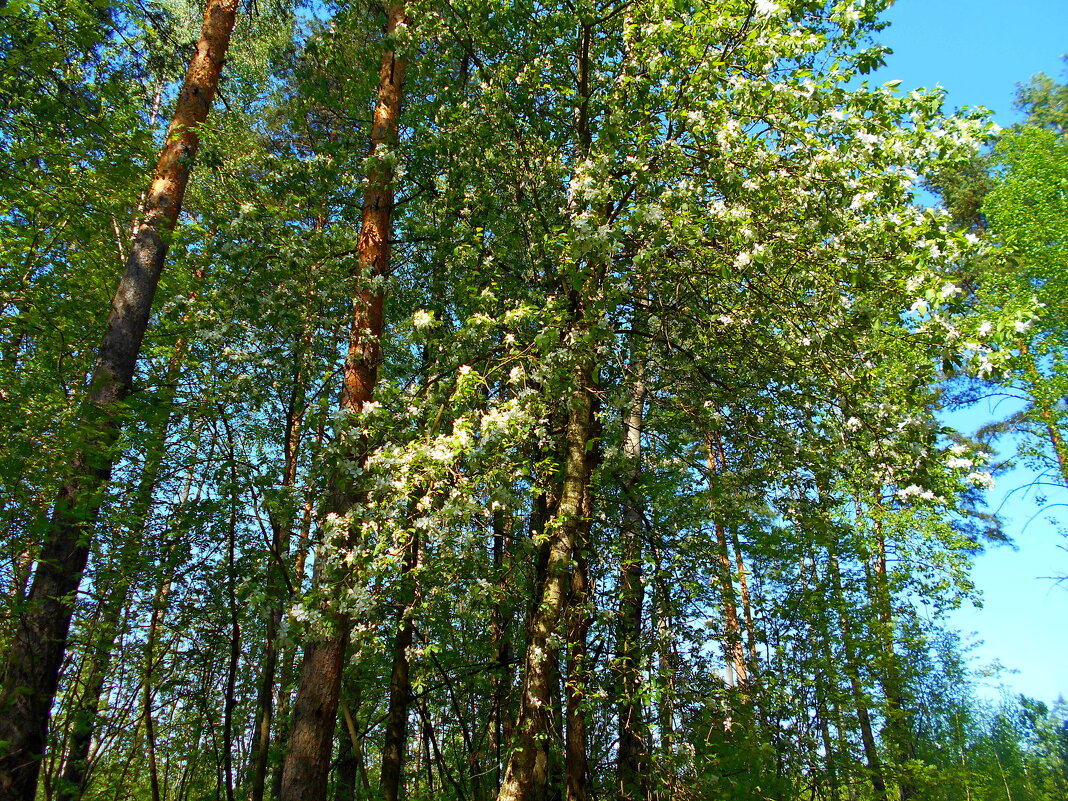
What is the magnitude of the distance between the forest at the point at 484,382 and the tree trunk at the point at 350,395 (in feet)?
0.11

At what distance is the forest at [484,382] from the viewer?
469cm

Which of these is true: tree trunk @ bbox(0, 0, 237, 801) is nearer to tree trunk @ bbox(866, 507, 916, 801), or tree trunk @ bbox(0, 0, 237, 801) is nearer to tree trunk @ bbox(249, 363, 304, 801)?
tree trunk @ bbox(249, 363, 304, 801)

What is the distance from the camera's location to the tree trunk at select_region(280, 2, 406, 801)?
5.16m

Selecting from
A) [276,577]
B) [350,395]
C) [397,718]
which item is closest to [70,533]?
[276,577]

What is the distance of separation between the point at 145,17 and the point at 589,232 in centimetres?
801

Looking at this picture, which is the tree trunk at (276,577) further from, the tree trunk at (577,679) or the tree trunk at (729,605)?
the tree trunk at (729,605)

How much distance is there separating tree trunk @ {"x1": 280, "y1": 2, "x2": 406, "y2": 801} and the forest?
0.11 feet

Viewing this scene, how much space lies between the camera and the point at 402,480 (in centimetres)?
471

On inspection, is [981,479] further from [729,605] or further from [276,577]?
[276,577]

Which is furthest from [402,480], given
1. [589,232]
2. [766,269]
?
[766,269]

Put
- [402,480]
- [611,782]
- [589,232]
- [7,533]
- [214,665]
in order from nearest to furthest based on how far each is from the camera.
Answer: [589,232], [402,480], [7,533], [214,665], [611,782]

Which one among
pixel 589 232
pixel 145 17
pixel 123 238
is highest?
pixel 145 17

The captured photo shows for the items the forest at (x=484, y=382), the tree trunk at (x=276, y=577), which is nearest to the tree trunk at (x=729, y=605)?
the forest at (x=484, y=382)

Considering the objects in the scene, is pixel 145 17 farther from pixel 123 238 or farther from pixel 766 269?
pixel 766 269
